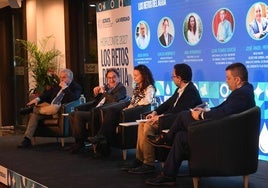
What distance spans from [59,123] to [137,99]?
5.23 ft

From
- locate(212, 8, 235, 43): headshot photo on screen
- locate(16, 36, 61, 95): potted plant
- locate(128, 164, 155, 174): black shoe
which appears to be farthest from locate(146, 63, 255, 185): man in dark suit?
locate(16, 36, 61, 95): potted plant

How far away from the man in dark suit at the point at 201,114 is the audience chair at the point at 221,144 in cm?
10

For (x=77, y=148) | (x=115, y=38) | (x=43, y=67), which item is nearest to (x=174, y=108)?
(x=77, y=148)

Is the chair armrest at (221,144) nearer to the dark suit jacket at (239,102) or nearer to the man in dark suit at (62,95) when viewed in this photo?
the dark suit jacket at (239,102)

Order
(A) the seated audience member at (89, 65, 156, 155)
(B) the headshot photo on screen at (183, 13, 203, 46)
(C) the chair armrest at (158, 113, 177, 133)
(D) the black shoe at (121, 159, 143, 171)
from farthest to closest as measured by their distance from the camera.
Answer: (B) the headshot photo on screen at (183, 13, 203, 46)
(A) the seated audience member at (89, 65, 156, 155)
(D) the black shoe at (121, 159, 143, 171)
(C) the chair armrest at (158, 113, 177, 133)

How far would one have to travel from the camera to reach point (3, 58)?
37.6 ft

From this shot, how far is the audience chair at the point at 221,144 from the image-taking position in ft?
13.6

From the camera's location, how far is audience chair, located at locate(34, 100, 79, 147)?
22.8 feet

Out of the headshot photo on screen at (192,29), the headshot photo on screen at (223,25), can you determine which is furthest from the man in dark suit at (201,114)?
the headshot photo on screen at (192,29)

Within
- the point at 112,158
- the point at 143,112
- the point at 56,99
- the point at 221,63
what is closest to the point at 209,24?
the point at 221,63

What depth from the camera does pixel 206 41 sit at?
595 centimetres

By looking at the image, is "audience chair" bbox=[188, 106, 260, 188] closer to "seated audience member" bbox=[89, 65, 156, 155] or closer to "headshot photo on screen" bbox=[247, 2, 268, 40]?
"headshot photo on screen" bbox=[247, 2, 268, 40]

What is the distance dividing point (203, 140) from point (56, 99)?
134 inches

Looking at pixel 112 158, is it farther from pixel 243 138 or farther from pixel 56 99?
pixel 243 138
